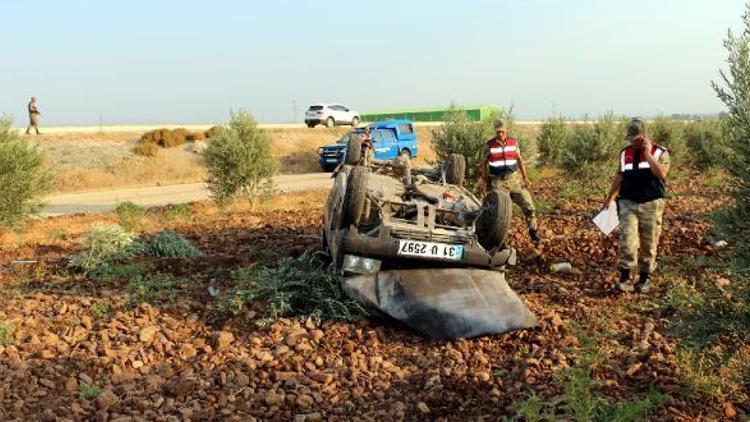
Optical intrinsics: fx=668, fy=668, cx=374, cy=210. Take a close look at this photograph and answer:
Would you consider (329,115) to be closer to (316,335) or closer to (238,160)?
(238,160)

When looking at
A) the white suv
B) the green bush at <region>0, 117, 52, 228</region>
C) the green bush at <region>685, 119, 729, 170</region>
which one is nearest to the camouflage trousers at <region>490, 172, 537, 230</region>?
the green bush at <region>0, 117, 52, 228</region>

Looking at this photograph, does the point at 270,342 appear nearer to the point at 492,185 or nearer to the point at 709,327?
the point at 709,327

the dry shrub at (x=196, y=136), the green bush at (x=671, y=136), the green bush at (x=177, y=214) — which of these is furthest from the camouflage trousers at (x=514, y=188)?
the dry shrub at (x=196, y=136)

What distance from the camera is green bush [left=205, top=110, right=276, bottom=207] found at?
15039 millimetres

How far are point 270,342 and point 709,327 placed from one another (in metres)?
3.24

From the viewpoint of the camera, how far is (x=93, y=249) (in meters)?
8.01

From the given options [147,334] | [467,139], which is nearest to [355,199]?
[147,334]

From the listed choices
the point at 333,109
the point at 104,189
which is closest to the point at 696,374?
the point at 104,189

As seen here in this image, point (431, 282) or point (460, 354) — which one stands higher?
point (431, 282)

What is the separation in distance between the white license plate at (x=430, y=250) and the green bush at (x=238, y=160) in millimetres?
9711

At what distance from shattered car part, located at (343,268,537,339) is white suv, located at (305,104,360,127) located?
36.1 meters

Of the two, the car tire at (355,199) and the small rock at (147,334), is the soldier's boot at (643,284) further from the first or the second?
the small rock at (147,334)

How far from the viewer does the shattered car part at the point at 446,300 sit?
5.55 meters

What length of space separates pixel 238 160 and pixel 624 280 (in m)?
10.2
